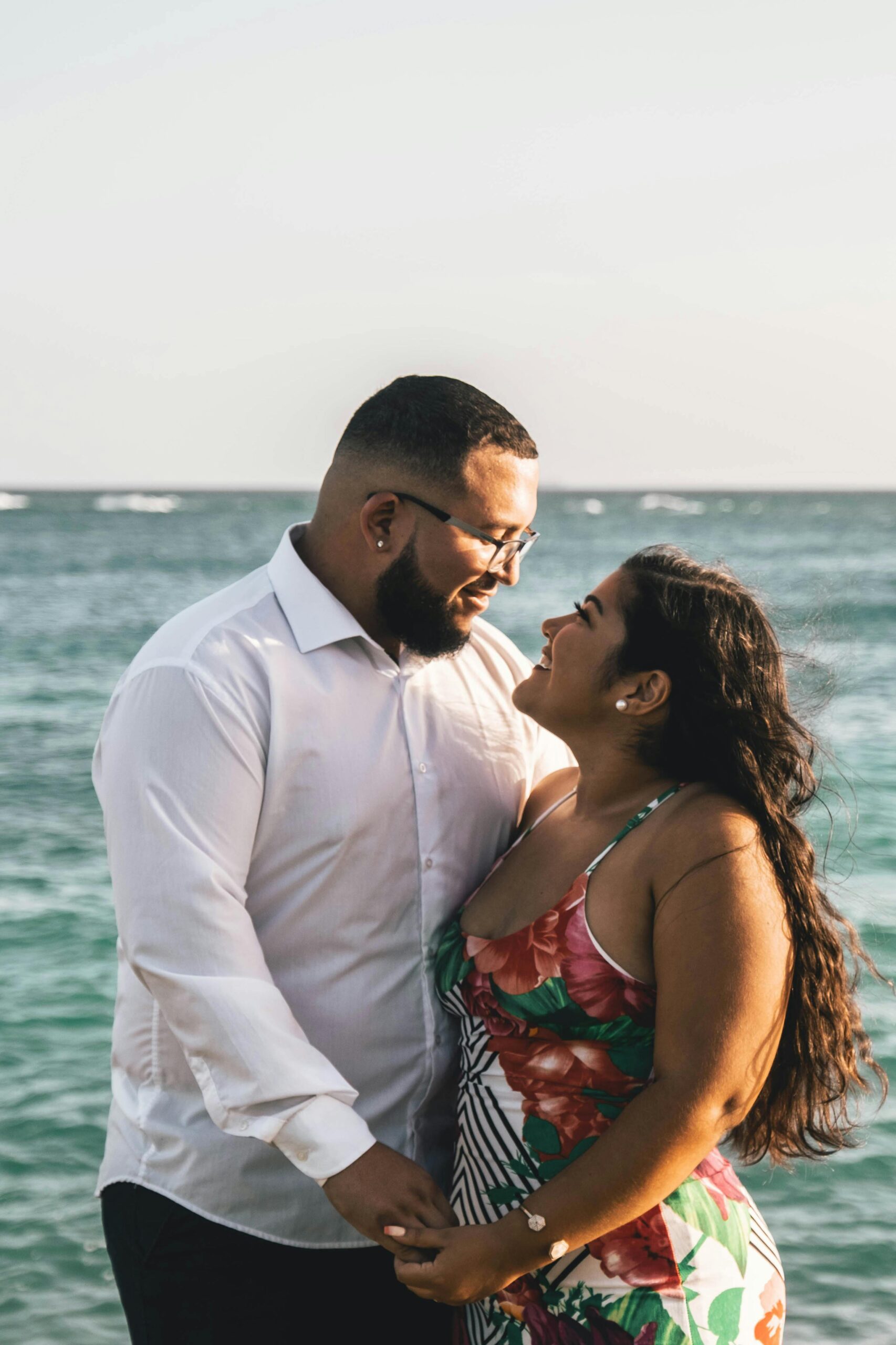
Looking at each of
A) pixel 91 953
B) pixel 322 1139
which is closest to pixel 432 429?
pixel 322 1139

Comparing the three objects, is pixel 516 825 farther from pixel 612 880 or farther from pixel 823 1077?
pixel 823 1077

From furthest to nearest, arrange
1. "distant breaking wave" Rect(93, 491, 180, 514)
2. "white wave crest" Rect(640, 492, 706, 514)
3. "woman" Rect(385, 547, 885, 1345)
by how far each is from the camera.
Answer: "white wave crest" Rect(640, 492, 706, 514)
"distant breaking wave" Rect(93, 491, 180, 514)
"woman" Rect(385, 547, 885, 1345)

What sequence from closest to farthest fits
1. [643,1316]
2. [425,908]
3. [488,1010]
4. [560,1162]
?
[643,1316] → [560,1162] → [488,1010] → [425,908]

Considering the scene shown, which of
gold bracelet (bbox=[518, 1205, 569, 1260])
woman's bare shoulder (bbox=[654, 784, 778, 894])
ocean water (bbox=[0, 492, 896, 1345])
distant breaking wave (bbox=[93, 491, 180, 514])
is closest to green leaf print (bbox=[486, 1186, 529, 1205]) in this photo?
gold bracelet (bbox=[518, 1205, 569, 1260])

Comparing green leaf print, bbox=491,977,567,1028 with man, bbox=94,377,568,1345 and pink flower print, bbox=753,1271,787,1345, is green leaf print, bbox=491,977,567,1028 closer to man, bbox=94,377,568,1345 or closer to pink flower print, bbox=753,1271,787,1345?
man, bbox=94,377,568,1345

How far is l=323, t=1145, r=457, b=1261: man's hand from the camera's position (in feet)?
6.88

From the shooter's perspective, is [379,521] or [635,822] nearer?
[635,822]

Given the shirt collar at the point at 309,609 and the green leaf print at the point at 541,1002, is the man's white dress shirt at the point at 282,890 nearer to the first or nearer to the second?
the shirt collar at the point at 309,609

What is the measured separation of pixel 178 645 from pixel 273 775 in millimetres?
280

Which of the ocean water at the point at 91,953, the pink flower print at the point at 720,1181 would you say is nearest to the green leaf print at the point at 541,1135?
the pink flower print at the point at 720,1181

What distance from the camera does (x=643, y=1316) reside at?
207 centimetres

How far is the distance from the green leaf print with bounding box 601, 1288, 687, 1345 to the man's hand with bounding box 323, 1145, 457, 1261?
0.30 metres

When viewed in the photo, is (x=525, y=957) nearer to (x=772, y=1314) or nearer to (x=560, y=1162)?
(x=560, y=1162)

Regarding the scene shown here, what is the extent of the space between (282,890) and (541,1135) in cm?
61
